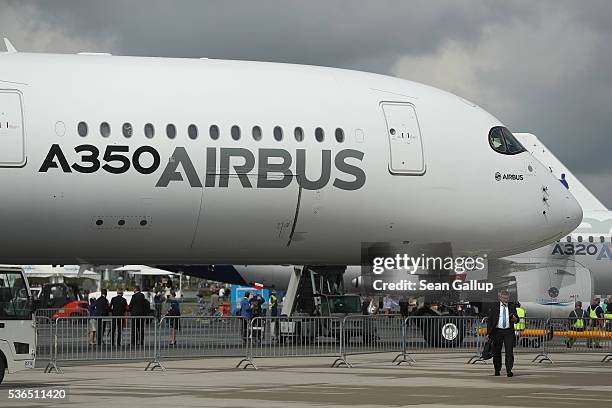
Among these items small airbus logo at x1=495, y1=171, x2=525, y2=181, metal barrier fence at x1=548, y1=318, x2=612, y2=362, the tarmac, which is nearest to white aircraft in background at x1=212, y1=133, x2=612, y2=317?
metal barrier fence at x1=548, y1=318, x2=612, y2=362

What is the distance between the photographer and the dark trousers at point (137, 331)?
26.1 m

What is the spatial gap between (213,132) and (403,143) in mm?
4095

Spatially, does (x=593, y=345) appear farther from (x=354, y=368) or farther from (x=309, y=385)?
(x=309, y=385)

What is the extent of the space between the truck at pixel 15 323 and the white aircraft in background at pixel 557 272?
1683 cm

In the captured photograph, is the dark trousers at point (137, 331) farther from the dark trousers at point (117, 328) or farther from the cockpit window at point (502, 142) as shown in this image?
the cockpit window at point (502, 142)

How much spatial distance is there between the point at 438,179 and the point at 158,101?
240 inches

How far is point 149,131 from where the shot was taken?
2427cm

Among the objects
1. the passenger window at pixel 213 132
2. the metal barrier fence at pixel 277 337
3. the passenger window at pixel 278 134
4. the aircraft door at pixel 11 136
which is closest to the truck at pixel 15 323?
the aircraft door at pixel 11 136

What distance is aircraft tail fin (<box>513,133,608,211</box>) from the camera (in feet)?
185

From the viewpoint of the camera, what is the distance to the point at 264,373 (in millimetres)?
23219

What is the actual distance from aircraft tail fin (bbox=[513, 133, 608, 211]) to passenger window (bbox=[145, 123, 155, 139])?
1355 inches

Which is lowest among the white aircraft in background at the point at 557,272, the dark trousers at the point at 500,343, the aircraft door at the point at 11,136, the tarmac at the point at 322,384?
the tarmac at the point at 322,384

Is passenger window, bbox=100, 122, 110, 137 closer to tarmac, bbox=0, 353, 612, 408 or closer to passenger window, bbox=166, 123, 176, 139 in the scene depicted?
passenger window, bbox=166, 123, 176, 139

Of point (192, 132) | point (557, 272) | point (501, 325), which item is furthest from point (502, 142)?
point (557, 272)
